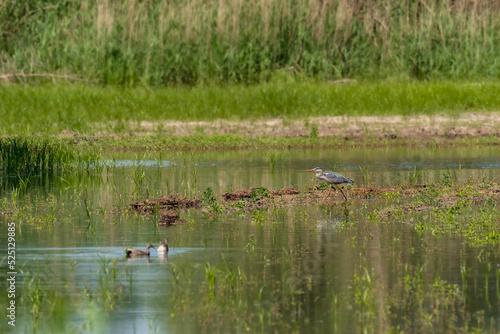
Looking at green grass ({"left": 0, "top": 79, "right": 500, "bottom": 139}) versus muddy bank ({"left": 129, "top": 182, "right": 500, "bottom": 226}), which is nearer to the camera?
muddy bank ({"left": 129, "top": 182, "right": 500, "bottom": 226})

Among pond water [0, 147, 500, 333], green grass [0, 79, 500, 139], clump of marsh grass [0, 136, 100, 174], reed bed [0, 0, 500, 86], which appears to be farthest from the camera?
reed bed [0, 0, 500, 86]

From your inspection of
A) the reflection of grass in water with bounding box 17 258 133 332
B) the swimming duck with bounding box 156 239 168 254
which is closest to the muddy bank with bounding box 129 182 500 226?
the swimming duck with bounding box 156 239 168 254

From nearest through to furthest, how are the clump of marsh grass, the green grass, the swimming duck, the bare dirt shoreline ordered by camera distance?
the swimming duck < the clump of marsh grass < the bare dirt shoreline < the green grass

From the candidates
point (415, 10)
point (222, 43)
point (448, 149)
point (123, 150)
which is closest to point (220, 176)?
point (123, 150)

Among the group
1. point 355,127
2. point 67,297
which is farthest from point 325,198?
point 355,127

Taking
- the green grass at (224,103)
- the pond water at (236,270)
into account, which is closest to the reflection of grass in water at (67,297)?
the pond water at (236,270)

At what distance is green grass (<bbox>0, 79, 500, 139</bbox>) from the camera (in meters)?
20.6

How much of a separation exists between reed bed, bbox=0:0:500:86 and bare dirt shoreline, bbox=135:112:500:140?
2.47 meters

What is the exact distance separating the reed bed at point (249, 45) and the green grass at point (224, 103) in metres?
0.89

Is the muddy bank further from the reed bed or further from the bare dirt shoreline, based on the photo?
the reed bed

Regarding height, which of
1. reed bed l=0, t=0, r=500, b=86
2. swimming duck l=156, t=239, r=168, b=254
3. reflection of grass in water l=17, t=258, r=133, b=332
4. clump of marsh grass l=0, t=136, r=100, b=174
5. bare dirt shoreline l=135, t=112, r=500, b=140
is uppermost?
reed bed l=0, t=0, r=500, b=86

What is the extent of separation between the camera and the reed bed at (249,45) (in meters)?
22.7

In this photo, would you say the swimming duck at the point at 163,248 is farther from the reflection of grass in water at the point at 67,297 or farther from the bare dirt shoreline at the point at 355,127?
the bare dirt shoreline at the point at 355,127

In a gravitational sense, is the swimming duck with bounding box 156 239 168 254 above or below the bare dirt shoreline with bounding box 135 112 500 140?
below
